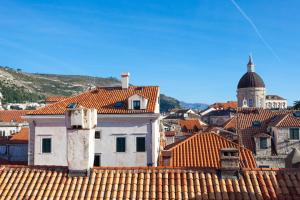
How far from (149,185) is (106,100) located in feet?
68.6

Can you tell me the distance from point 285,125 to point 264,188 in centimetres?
3271

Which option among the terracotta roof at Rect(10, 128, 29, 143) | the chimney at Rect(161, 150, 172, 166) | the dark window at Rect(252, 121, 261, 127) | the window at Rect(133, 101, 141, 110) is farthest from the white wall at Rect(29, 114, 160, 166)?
the dark window at Rect(252, 121, 261, 127)

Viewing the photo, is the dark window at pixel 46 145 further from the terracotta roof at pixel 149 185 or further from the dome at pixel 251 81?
the dome at pixel 251 81

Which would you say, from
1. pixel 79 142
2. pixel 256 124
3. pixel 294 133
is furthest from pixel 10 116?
pixel 79 142

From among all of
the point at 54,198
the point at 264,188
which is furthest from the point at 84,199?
the point at 264,188

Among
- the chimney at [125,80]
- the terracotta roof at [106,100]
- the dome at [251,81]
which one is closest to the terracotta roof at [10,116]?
the terracotta roof at [106,100]

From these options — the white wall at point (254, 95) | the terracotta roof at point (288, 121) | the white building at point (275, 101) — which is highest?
the white building at point (275, 101)

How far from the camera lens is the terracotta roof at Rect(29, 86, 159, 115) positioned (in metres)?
30.3

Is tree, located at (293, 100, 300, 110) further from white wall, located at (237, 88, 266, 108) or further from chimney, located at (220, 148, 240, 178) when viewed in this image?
chimney, located at (220, 148, 240, 178)

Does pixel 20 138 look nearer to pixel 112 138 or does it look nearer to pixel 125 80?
pixel 125 80

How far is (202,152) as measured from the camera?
2791cm

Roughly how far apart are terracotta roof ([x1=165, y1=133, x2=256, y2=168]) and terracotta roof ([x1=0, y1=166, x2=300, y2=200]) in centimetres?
1396

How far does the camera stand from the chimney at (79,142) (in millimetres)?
12219

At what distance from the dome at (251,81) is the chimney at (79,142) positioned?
10767 centimetres
